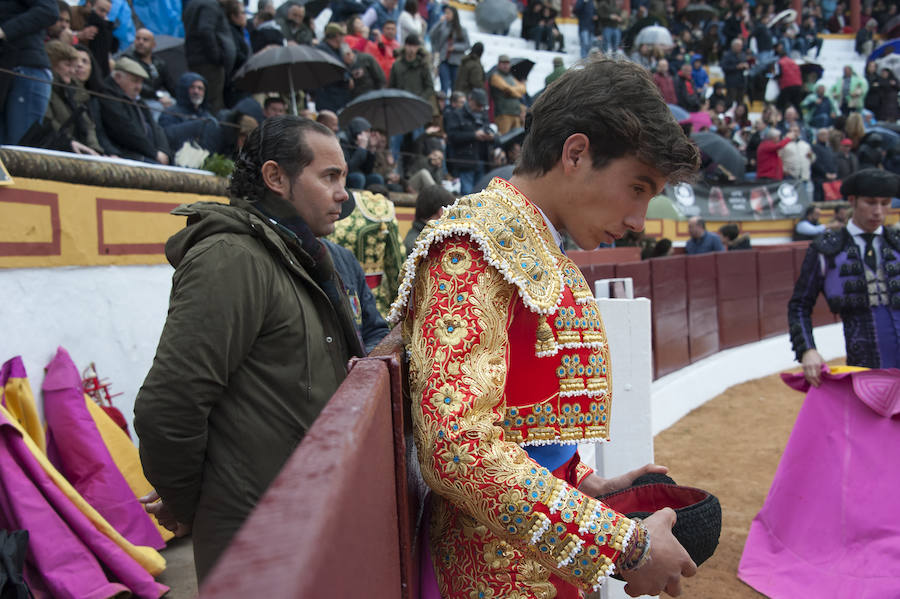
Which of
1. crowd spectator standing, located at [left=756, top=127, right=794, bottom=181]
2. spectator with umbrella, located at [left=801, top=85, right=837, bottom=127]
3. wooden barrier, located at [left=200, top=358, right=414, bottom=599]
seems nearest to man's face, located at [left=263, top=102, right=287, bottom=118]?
wooden barrier, located at [left=200, top=358, right=414, bottom=599]

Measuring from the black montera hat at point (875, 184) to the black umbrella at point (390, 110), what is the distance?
5726mm

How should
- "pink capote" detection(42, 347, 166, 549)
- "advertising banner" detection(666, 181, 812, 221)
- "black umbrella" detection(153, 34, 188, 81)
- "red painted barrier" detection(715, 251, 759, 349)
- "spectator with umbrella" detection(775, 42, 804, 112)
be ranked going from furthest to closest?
"spectator with umbrella" detection(775, 42, 804, 112), "advertising banner" detection(666, 181, 812, 221), "red painted barrier" detection(715, 251, 759, 349), "black umbrella" detection(153, 34, 188, 81), "pink capote" detection(42, 347, 166, 549)

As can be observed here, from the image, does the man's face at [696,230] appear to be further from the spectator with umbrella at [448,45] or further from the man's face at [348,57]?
the spectator with umbrella at [448,45]

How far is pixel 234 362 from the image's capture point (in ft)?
5.41

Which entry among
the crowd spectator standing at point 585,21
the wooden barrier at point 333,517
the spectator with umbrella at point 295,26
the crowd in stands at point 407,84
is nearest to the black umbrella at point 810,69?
the crowd in stands at point 407,84

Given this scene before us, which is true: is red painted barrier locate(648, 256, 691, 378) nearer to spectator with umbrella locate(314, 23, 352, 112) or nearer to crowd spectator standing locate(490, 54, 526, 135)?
spectator with umbrella locate(314, 23, 352, 112)

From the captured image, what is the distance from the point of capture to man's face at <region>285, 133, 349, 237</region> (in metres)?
2.02

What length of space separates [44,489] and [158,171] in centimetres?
240

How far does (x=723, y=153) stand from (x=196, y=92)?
406 inches

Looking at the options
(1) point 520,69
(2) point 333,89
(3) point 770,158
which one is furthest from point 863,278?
(3) point 770,158

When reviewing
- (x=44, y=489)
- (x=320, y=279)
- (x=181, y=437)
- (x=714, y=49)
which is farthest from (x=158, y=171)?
(x=714, y=49)

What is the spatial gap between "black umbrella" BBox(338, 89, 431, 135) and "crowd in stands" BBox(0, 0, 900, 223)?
0.48 ft

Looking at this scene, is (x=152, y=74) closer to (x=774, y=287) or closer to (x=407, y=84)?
(x=407, y=84)

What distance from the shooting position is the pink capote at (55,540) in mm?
2877
